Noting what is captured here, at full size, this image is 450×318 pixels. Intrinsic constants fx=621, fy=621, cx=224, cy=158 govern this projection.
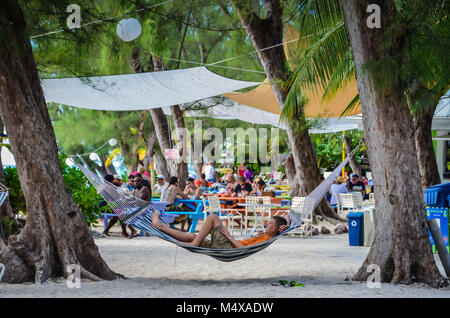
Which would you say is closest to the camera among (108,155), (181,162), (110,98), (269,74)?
(110,98)

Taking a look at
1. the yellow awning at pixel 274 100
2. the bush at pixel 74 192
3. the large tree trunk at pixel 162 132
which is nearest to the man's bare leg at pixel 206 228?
the bush at pixel 74 192

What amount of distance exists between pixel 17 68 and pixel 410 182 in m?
3.61

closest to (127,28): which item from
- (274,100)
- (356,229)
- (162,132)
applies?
(356,229)

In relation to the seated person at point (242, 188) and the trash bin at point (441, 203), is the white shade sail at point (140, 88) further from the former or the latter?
the trash bin at point (441, 203)

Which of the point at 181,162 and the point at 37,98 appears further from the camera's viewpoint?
the point at 181,162

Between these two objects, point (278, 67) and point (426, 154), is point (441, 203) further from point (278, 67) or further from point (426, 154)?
point (278, 67)

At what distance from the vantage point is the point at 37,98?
577cm

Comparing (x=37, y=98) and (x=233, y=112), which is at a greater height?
(x=233, y=112)

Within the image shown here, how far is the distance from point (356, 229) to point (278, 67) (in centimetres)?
372

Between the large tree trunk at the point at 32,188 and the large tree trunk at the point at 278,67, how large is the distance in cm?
592

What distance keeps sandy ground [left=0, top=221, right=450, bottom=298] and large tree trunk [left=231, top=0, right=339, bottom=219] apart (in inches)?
94.5
